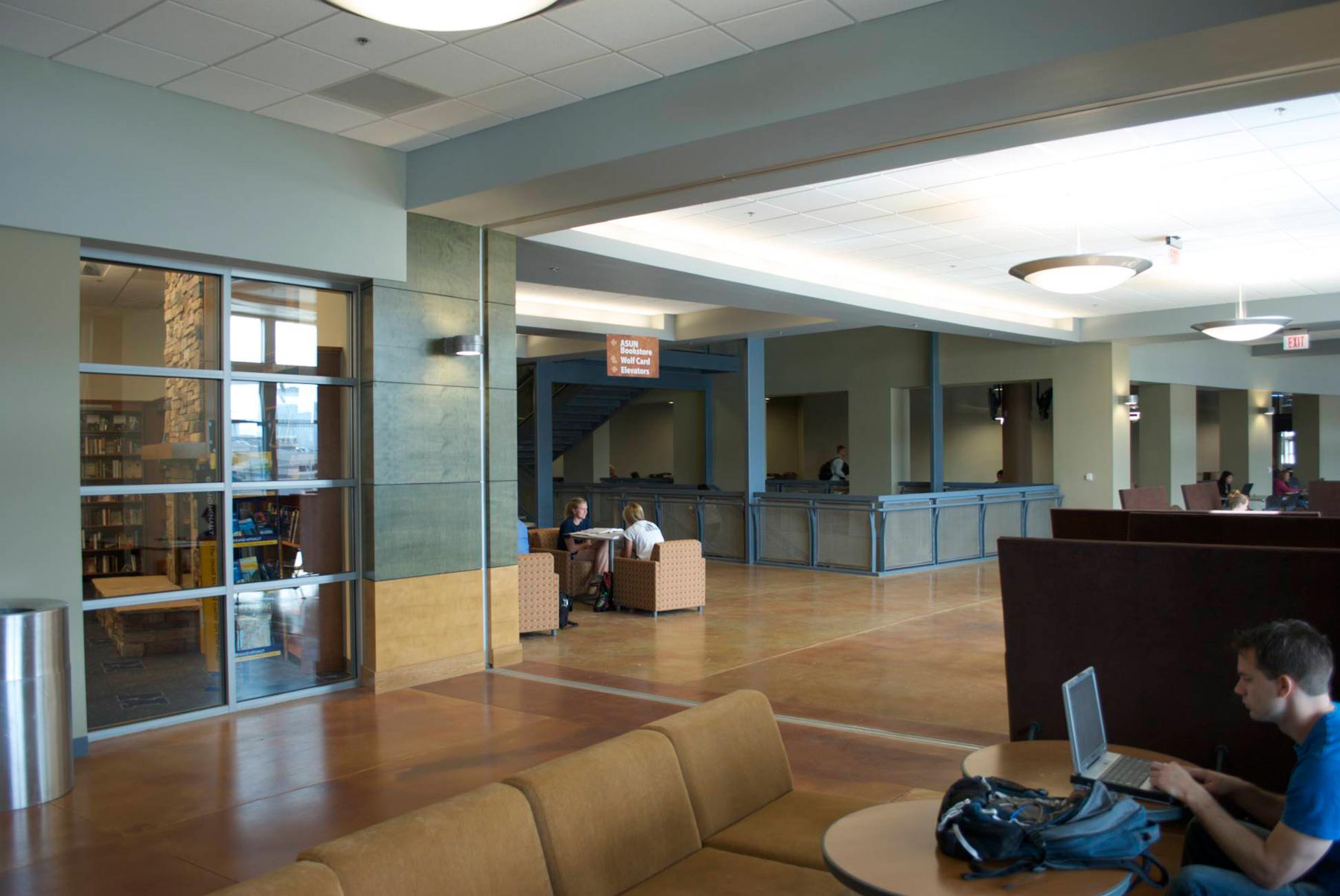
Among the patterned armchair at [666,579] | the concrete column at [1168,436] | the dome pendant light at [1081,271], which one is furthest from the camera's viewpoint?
the concrete column at [1168,436]

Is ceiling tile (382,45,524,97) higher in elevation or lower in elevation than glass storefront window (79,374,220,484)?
higher

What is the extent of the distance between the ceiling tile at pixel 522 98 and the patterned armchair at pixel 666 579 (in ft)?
16.6

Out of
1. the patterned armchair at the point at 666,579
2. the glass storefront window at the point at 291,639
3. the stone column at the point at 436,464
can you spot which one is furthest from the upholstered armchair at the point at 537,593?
the glass storefront window at the point at 291,639

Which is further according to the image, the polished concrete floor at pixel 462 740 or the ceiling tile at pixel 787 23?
the ceiling tile at pixel 787 23

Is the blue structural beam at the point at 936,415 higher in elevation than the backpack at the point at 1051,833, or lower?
higher

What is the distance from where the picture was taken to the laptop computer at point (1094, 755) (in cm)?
270

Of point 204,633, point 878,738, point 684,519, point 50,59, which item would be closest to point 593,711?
point 878,738

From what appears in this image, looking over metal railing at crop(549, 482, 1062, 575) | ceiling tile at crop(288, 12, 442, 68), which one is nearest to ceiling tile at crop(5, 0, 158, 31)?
ceiling tile at crop(288, 12, 442, 68)

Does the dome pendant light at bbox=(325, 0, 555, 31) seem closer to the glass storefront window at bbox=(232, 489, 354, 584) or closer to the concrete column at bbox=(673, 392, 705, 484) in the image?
the glass storefront window at bbox=(232, 489, 354, 584)

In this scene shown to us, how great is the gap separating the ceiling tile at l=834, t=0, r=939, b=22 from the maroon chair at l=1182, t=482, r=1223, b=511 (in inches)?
419

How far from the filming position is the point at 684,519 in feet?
49.9

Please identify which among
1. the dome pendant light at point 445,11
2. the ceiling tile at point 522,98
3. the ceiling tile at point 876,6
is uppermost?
the ceiling tile at point 522,98

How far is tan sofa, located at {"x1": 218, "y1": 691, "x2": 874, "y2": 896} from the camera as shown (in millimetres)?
2172

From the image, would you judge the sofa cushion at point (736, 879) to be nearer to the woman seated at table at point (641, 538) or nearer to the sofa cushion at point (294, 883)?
the sofa cushion at point (294, 883)
